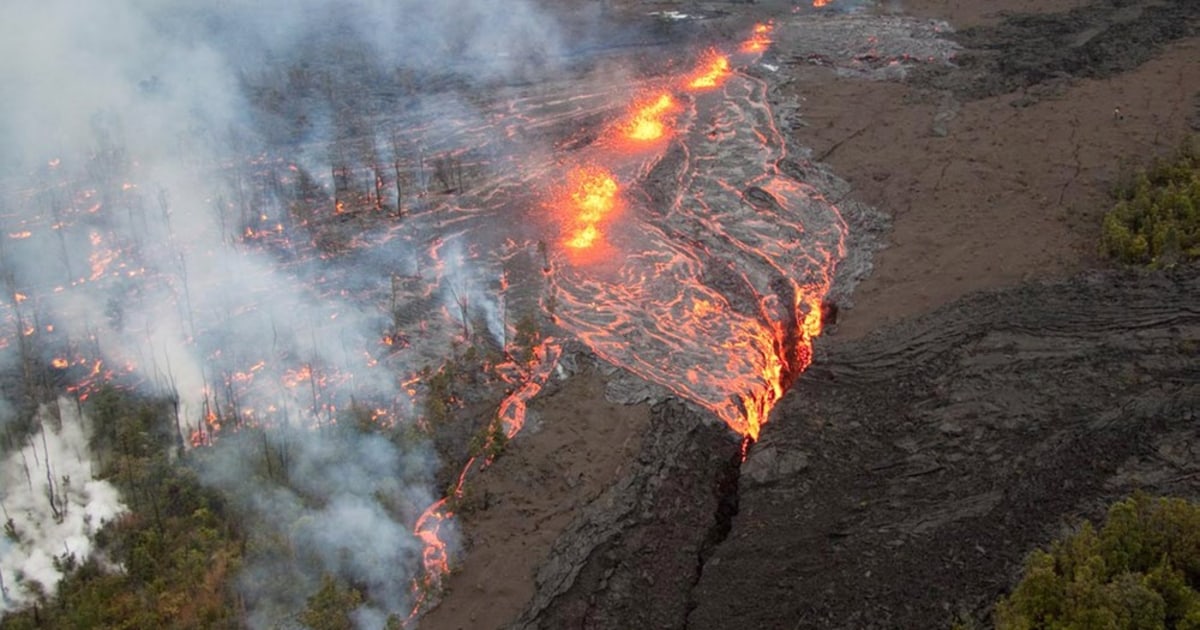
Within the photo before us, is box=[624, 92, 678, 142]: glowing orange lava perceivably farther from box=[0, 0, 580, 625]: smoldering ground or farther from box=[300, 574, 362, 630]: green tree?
box=[300, 574, 362, 630]: green tree

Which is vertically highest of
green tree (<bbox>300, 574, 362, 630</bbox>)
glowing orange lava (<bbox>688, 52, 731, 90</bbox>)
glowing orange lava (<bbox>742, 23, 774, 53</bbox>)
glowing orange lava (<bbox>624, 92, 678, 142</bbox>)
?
glowing orange lava (<bbox>742, 23, 774, 53</bbox>)

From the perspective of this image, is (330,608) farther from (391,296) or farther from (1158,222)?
(1158,222)

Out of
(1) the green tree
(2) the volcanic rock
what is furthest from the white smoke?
(2) the volcanic rock

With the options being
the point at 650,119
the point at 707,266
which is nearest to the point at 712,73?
the point at 650,119

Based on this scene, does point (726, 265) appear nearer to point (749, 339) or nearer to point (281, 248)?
point (749, 339)

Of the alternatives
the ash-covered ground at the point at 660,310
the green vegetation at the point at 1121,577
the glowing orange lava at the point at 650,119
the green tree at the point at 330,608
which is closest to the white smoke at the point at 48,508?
the ash-covered ground at the point at 660,310

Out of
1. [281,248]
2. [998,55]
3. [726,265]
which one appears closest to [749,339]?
[726,265]
